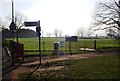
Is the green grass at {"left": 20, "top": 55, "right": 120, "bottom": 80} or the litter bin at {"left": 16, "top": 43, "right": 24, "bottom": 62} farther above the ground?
the litter bin at {"left": 16, "top": 43, "right": 24, "bottom": 62}

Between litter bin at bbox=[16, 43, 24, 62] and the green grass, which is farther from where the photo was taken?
litter bin at bbox=[16, 43, 24, 62]

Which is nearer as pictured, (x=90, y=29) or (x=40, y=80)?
(x=40, y=80)

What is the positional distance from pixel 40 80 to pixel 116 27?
26926 mm

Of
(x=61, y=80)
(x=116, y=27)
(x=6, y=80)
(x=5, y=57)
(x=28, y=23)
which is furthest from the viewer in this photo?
(x=116, y=27)

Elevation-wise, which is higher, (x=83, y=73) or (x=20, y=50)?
(x=20, y=50)

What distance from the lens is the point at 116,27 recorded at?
1425 inches

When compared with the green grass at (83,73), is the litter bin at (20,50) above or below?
above

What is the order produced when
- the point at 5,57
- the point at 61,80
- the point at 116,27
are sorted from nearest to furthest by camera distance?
the point at 61,80
the point at 5,57
the point at 116,27

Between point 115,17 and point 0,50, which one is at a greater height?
point 115,17

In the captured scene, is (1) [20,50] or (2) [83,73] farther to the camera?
(1) [20,50]

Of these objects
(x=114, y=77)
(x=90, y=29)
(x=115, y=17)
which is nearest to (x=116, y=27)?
(x=115, y=17)

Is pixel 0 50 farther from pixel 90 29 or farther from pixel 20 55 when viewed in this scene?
pixel 90 29

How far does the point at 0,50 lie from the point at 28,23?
127 inches

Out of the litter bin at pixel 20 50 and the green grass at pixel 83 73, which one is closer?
the green grass at pixel 83 73
